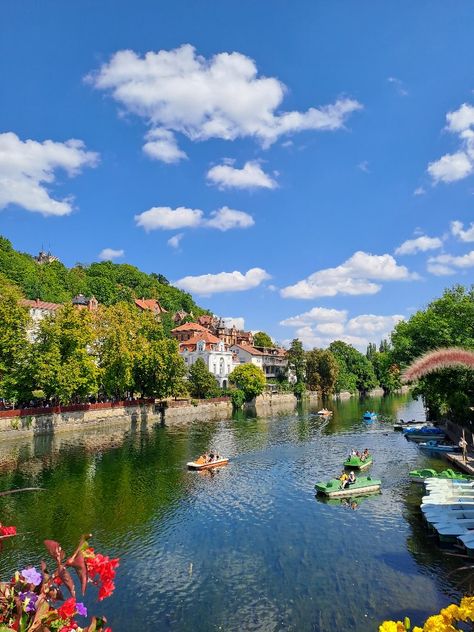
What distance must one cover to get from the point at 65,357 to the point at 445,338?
Result: 43278 mm

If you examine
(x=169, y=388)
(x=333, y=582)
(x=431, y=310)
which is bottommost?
(x=333, y=582)

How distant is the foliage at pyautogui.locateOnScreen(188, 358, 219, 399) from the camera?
9219cm

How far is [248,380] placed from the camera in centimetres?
9950

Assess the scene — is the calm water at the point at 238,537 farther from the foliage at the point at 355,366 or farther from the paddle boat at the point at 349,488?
the foliage at the point at 355,366

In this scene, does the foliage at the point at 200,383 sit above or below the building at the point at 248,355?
below

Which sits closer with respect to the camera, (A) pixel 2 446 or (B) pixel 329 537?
(B) pixel 329 537

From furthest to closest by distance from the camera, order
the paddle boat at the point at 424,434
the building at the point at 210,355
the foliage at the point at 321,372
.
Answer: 1. the foliage at the point at 321,372
2. the building at the point at 210,355
3. the paddle boat at the point at 424,434

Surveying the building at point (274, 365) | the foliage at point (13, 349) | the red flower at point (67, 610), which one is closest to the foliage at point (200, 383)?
the foliage at point (13, 349)

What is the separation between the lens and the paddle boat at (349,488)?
2983 cm

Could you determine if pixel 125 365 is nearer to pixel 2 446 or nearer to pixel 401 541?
pixel 2 446

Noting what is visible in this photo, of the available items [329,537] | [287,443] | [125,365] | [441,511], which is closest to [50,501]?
[329,537]

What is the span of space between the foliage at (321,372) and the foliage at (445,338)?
70.0 meters

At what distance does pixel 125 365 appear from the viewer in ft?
222

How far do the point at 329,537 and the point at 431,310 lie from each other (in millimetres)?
35006
